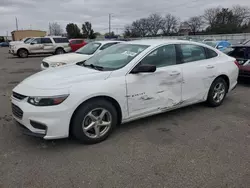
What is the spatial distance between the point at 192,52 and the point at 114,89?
2.07 meters

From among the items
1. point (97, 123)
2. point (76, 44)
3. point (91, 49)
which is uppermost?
point (76, 44)

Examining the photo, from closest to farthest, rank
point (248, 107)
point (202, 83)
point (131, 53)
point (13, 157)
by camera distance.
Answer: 1. point (13, 157)
2. point (131, 53)
3. point (202, 83)
4. point (248, 107)

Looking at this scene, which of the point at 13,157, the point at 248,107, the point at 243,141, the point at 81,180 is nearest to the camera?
the point at 81,180

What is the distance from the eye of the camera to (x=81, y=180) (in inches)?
99.2

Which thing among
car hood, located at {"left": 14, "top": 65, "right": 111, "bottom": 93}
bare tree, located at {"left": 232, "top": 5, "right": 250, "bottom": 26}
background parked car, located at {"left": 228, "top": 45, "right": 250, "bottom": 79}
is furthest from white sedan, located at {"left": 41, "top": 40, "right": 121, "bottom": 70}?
bare tree, located at {"left": 232, "top": 5, "right": 250, "bottom": 26}

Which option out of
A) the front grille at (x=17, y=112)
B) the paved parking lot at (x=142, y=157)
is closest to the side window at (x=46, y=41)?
the paved parking lot at (x=142, y=157)

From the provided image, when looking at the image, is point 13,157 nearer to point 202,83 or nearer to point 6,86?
point 202,83

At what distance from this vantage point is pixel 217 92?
16.0 ft

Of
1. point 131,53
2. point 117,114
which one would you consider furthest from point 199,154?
point 131,53

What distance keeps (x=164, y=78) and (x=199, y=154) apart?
1433 mm

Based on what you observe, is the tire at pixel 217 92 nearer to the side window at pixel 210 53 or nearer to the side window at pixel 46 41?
the side window at pixel 210 53

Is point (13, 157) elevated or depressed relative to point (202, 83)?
depressed

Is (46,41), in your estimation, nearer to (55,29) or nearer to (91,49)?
(91,49)

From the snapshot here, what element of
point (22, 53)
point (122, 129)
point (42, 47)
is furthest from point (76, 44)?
point (122, 129)
